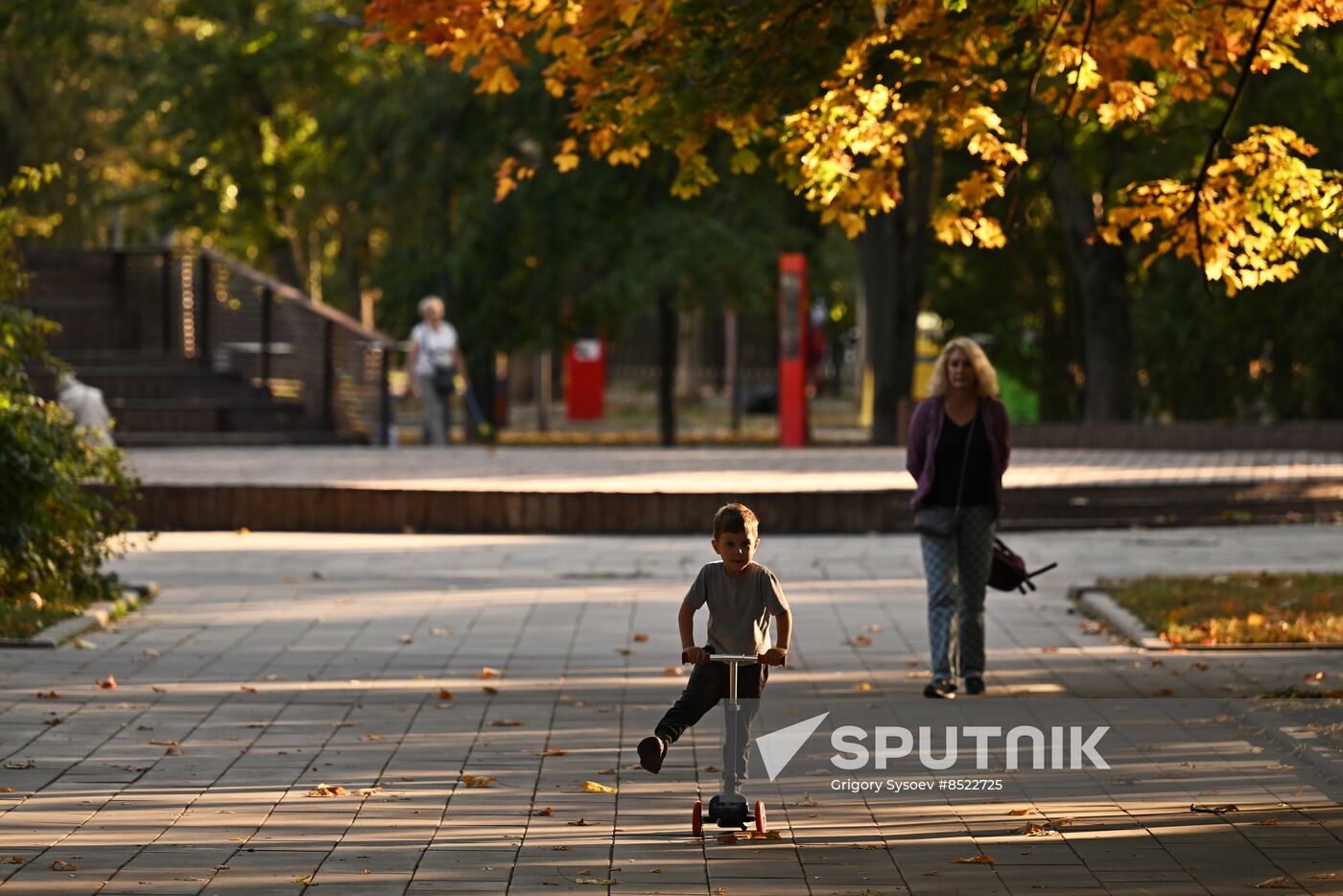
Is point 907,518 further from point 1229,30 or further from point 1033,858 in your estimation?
point 1033,858

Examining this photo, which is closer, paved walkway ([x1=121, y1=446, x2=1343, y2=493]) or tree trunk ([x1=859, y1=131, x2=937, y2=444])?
paved walkway ([x1=121, y1=446, x2=1343, y2=493])

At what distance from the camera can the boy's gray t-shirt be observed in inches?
304

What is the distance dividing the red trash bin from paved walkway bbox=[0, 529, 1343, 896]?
2618cm

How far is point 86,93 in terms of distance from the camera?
40.8 m

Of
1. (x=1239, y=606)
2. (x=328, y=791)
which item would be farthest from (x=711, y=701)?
(x=1239, y=606)

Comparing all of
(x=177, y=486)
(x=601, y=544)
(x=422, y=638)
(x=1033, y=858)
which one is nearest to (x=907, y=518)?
(x=601, y=544)

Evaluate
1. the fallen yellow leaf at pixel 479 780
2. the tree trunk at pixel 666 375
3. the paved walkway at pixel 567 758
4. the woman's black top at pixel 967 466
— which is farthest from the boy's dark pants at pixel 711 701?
the tree trunk at pixel 666 375

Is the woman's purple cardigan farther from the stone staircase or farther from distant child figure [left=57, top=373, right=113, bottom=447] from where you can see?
the stone staircase

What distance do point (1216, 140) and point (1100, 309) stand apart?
21294 millimetres

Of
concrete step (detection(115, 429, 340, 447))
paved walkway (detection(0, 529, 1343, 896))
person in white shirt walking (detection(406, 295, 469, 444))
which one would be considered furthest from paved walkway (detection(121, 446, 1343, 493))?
paved walkway (detection(0, 529, 1343, 896))

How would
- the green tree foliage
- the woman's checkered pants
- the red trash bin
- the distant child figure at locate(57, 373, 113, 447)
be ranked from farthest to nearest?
the red trash bin, the distant child figure at locate(57, 373, 113, 447), the green tree foliage, the woman's checkered pants

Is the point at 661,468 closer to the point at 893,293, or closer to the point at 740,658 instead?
the point at 893,293

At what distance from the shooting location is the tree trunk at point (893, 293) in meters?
31.9

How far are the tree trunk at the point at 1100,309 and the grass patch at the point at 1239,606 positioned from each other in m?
15.3
